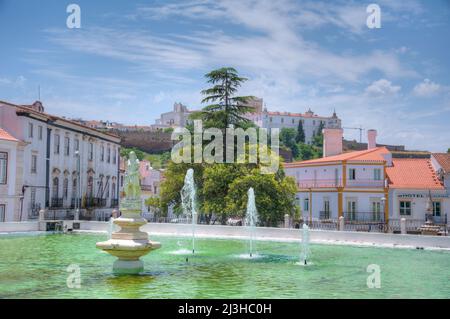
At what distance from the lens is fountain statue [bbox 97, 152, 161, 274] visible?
16341 millimetres

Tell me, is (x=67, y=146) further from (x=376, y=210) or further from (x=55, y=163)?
(x=376, y=210)

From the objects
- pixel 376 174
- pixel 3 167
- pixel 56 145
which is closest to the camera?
pixel 3 167

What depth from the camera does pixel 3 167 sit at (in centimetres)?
3919

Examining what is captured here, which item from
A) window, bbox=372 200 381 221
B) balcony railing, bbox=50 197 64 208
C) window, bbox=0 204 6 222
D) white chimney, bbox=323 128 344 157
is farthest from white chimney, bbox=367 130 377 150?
window, bbox=0 204 6 222

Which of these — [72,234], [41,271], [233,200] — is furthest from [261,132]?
[41,271]

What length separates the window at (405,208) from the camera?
1732 inches

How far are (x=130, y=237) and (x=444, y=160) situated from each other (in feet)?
118

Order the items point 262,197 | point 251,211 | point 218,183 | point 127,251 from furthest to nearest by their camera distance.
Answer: point 218,183 → point 262,197 → point 251,211 → point 127,251

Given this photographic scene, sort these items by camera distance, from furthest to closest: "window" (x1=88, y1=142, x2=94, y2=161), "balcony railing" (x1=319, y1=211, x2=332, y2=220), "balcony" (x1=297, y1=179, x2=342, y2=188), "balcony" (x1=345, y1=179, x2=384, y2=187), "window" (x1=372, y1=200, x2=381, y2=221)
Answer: "window" (x1=88, y1=142, x2=94, y2=161) < "balcony railing" (x1=319, y1=211, x2=332, y2=220) < "balcony" (x1=297, y1=179, x2=342, y2=188) < "balcony" (x1=345, y1=179, x2=384, y2=187) < "window" (x1=372, y1=200, x2=381, y2=221)

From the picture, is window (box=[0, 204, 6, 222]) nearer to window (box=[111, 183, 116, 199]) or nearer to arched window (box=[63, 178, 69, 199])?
arched window (box=[63, 178, 69, 199])

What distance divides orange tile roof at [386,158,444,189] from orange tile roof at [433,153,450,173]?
129 centimetres

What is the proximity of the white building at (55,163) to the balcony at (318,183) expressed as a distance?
2076 centimetres

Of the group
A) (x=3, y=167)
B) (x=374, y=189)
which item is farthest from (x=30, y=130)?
(x=374, y=189)

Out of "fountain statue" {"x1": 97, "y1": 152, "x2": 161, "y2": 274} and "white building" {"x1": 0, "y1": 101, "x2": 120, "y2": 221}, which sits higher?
"white building" {"x1": 0, "y1": 101, "x2": 120, "y2": 221}
